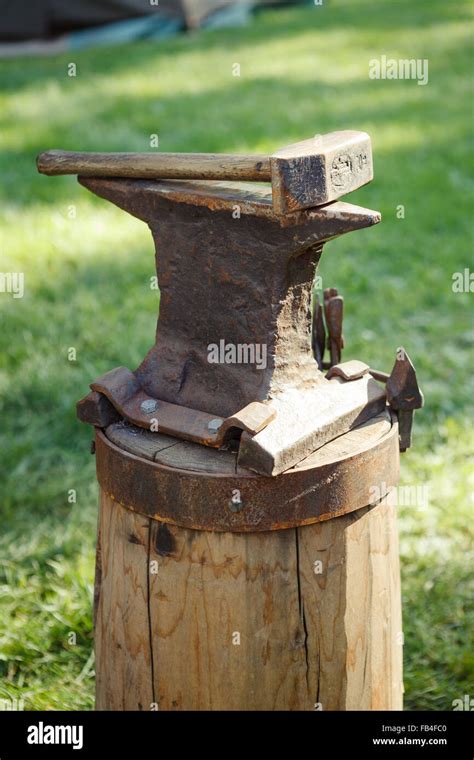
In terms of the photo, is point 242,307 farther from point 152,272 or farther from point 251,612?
point 152,272

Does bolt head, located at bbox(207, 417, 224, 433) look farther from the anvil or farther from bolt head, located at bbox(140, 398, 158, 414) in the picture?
bolt head, located at bbox(140, 398, 158, 414)

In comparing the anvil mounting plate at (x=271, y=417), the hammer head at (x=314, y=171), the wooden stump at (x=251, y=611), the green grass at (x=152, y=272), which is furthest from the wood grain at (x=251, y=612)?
the green grass at (x=152, y=272)

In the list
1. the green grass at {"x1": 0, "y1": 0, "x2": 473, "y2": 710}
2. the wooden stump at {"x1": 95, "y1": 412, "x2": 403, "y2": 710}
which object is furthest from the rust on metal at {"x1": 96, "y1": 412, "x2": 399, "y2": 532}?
the green grass at {"x1": 0, "y1": 0, "x2": 473, "y2": 710}

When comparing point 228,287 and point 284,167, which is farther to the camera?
point 228,287

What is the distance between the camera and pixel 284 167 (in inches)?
73.5

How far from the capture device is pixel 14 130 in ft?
23.8

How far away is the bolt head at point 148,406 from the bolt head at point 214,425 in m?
0.15

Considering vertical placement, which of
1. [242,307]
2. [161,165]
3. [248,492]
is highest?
[161,165]

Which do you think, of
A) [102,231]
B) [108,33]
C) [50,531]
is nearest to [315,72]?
[108,33]

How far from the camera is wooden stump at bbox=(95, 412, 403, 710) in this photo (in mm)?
2010

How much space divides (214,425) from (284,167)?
1.84ft

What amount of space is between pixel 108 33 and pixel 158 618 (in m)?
9.62

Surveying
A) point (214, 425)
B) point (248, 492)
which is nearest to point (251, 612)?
point (248, 492)

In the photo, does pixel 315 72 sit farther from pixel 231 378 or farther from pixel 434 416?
pixel 231 378
